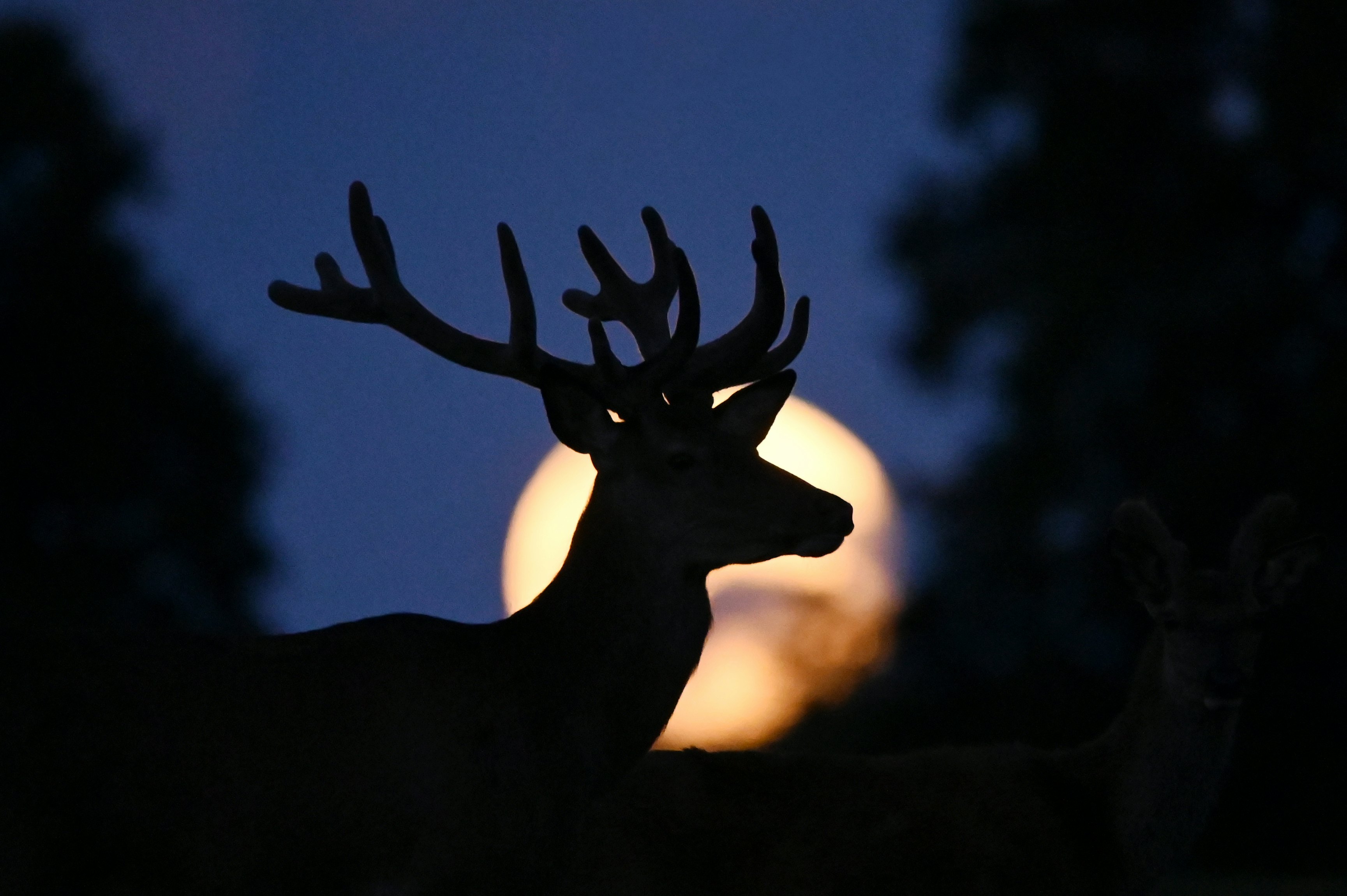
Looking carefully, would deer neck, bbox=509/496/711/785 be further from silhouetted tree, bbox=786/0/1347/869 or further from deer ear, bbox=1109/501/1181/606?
silhouetted tree, bbox=786/0/1347/869

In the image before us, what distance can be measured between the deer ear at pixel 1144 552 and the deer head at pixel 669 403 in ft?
6.58

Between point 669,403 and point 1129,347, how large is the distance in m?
10.8

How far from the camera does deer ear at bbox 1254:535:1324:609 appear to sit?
7367mm

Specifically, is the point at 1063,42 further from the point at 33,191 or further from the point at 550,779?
the point at 550,779

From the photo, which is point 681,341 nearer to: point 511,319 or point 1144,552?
point 511,319

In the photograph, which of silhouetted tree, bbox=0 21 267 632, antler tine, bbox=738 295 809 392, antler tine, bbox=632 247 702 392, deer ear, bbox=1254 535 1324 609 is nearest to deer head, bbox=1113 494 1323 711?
deer ear, bbox=1254 535 1324 609

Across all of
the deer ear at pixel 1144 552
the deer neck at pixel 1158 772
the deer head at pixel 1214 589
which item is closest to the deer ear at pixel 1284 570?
the deer head at pixel 1214 589

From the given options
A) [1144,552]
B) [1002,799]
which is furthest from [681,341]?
[1144,552]

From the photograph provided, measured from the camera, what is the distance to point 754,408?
5766 mm

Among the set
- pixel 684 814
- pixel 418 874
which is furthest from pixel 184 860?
pixel 684 814

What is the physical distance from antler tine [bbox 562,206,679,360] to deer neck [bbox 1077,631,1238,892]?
2304 millimetres

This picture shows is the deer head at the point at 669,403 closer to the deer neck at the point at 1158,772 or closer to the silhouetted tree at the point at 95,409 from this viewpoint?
the deer neck at the point at 1158,772

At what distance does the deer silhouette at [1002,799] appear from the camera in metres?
6.23

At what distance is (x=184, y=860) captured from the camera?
4.40 metres
